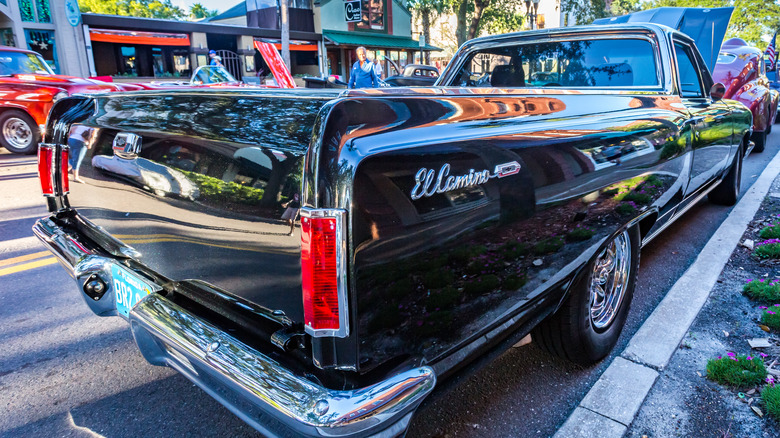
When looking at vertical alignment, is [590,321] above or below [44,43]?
below

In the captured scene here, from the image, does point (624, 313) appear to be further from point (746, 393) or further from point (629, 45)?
point (629, 45)

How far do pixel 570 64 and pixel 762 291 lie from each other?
6.84ft

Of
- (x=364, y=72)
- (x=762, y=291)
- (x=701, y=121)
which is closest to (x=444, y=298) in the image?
(x=762, y=291)

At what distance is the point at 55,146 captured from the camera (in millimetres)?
2467

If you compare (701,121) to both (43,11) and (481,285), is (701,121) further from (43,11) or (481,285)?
(43,11)

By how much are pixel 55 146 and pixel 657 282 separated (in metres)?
3.96

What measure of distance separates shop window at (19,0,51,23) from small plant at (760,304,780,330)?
22.4 metres

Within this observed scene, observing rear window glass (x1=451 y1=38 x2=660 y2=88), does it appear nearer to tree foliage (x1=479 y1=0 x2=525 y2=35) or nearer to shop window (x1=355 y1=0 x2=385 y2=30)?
tree foliage (x1=479 y1=0 x2=525 y2=35)

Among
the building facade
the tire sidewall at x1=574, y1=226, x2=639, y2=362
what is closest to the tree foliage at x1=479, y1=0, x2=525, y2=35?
the building facade

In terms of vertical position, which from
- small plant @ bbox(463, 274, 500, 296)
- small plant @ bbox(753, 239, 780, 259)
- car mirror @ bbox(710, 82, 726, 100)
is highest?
car mirror @ bbox(710, 82, 726, 100)

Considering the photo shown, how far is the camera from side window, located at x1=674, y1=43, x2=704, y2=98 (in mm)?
4091

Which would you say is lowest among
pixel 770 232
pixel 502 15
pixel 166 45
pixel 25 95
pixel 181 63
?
pixel 770 232

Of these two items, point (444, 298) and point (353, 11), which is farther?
point (353, 11)

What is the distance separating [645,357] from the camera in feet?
8.84
